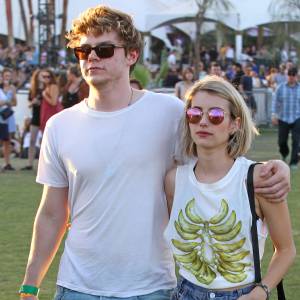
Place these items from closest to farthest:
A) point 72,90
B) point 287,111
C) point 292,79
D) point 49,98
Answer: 1. point 49,98
2. point 72,90
3. point 287,111
4. point 292,79

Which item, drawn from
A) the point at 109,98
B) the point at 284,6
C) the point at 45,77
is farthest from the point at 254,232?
the point at 284,6

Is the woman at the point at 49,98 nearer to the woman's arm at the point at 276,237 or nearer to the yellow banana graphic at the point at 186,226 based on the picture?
the yellow banana graphic at the point at 186,226

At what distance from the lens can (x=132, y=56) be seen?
402cm

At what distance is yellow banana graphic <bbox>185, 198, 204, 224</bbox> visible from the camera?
143 inches

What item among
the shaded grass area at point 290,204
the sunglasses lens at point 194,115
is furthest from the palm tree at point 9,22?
Answer: the sunglasses lens at point 194,115

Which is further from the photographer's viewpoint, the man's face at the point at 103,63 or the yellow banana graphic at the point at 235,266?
the man's face at the point at 103,63

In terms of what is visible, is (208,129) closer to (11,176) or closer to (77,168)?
(77,168)

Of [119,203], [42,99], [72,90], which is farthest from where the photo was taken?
[42,99]

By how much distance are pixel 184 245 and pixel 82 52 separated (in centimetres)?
92

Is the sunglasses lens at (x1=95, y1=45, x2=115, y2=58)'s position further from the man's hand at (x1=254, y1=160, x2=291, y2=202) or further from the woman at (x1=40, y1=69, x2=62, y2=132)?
the woman at (x1=40, y1=69, x2=62, y2=132)

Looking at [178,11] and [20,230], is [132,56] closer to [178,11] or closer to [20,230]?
[20,230]

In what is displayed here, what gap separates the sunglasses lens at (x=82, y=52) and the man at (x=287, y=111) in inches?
505

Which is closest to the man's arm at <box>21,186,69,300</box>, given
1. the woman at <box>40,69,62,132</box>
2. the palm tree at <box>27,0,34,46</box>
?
the woman at <box>40,69,62,132</box>

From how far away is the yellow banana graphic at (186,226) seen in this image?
3648 mm
